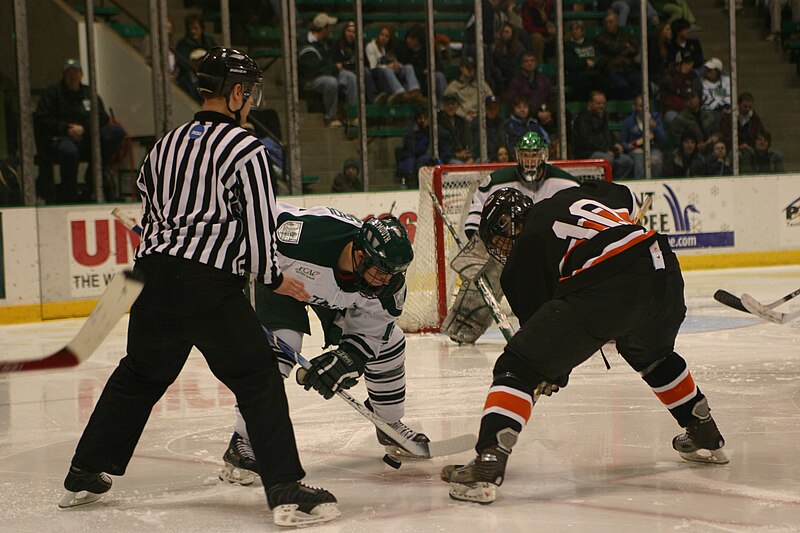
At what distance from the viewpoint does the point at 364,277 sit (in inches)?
126

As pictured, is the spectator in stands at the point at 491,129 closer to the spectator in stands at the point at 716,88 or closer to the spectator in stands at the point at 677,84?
the spectator in stands at the point at 677,84

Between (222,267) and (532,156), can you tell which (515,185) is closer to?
(532,156)

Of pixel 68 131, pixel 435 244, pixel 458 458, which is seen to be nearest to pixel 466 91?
pixel 68 131

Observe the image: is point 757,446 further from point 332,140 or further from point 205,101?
point 332,140

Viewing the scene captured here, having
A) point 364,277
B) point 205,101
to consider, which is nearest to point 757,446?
point 364,277

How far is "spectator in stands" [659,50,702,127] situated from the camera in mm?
11562

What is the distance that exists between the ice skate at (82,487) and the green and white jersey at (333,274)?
0.76m

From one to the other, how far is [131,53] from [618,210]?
6.93m

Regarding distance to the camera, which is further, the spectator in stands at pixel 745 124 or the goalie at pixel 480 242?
the spectator in stands at pixel 745 124

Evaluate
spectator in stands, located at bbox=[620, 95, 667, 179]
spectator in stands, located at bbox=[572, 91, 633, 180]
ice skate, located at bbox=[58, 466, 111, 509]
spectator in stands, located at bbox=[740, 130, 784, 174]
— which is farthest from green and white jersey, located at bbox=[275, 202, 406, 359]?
spectator in stands, located at bbox=[740, 130, 784, 174]

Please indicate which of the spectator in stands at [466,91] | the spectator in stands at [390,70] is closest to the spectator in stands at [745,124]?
the spectator in stands at [466,91]

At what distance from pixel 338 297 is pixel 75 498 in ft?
3.02

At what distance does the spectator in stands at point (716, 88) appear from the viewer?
38.0ft

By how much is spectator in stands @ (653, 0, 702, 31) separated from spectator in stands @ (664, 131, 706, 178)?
1.38 metres
